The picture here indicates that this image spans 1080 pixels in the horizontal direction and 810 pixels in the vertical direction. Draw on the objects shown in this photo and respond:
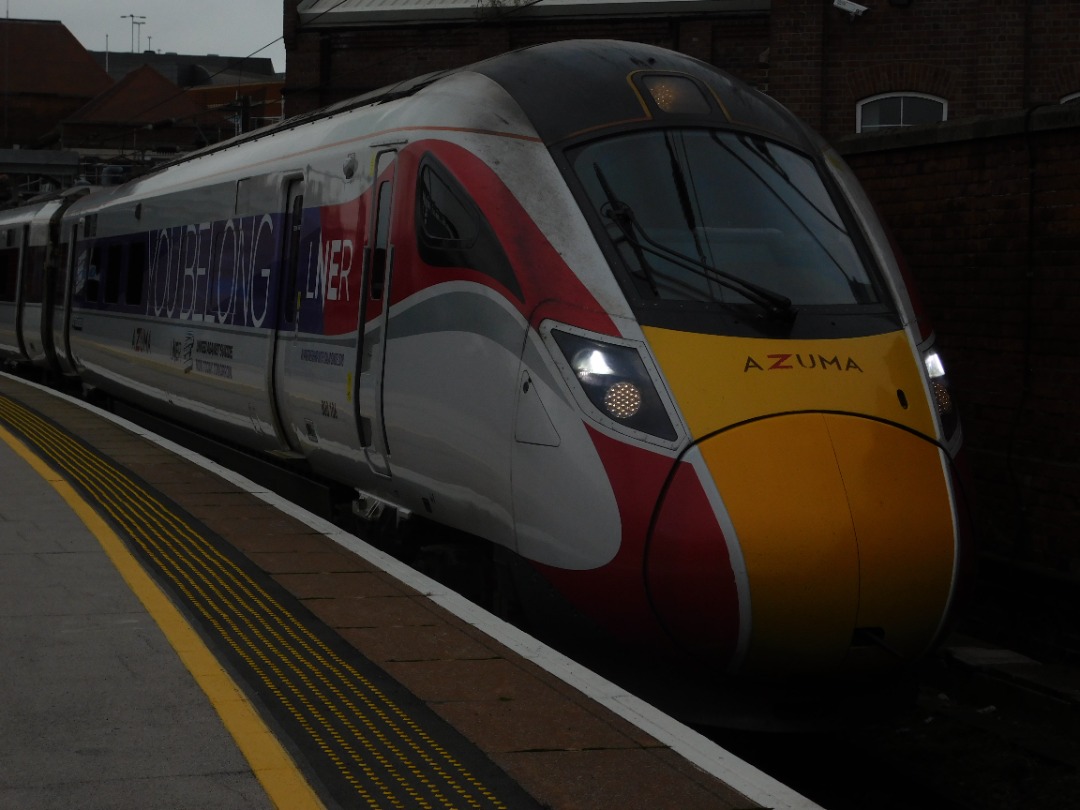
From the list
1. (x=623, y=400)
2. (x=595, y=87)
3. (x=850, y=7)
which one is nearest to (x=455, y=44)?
(x=850, y=7)

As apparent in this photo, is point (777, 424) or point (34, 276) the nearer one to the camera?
point (777, 424)

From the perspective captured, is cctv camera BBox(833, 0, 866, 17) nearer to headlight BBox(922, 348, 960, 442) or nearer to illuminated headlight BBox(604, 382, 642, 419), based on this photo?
headlight BBox(922, 348, 960, 442)

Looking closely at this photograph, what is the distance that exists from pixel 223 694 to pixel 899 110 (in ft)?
54.8

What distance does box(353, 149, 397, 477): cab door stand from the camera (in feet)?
24.1

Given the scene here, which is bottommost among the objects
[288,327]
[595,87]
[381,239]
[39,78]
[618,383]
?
[618,383]

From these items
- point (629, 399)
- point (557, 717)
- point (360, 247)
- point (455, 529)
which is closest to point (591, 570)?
point (629, 399)

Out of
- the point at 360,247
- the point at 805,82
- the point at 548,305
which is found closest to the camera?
the point at 548,305

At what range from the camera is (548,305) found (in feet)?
A: 19.5

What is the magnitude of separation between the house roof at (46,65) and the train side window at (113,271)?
78.4 meters

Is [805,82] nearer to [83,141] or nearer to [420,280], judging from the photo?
[420,280]

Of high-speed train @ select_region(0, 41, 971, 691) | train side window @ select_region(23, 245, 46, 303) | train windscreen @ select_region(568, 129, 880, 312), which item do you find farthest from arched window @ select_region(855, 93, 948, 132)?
train windscreen @ select_region(568, 129, 880, 312)

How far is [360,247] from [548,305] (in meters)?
2.13

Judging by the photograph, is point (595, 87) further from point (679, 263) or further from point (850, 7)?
point (850, 7)

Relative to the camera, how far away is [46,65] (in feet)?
294
